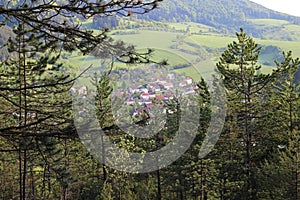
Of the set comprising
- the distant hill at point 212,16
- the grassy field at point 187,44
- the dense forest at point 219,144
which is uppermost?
the distant hill at point 212,16

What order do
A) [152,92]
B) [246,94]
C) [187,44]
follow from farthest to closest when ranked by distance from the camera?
[187,44]
[152,92]
[246,94]

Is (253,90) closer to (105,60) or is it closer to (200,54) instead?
(200,54)

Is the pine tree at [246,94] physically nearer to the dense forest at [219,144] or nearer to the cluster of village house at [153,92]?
the dense forest at [219,144]

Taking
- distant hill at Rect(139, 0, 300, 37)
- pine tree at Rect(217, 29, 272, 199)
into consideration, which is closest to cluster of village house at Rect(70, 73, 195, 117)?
pine tree at Rect(217, 29, 272, 199)

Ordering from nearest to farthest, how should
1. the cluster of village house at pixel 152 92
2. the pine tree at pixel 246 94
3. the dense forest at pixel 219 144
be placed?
the dense forest at pixel 219 144, the pine tree at pixel 246 94, the cluster of village house at pixel 152 92

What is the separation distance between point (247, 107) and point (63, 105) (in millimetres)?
12822

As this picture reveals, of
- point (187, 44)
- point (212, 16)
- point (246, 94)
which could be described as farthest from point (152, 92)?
point (212, 16)

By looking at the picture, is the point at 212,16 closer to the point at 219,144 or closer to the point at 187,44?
the point at 187,44

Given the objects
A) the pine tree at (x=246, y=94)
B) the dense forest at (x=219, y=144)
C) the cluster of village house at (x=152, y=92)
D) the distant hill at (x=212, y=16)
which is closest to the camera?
the dense forest at (x=219, y=144)

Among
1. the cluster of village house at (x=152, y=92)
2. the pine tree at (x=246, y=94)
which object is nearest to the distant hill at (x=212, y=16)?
the cluster of village house at (x=152, y=92)

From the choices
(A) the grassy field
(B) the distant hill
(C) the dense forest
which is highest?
(B) the distant hill

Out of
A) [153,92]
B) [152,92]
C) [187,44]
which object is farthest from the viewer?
[187,44]

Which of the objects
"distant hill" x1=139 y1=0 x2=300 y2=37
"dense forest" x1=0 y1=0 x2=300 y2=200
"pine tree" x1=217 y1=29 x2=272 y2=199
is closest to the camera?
"dense forest" x1=0 y1=0 x2=300 y2=200

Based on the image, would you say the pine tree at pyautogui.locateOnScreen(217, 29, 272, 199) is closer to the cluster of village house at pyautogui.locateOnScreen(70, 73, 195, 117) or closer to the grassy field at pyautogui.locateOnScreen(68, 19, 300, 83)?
the grassy field at pyautogui.locateOnScreen(68, 19, 300, 83)
